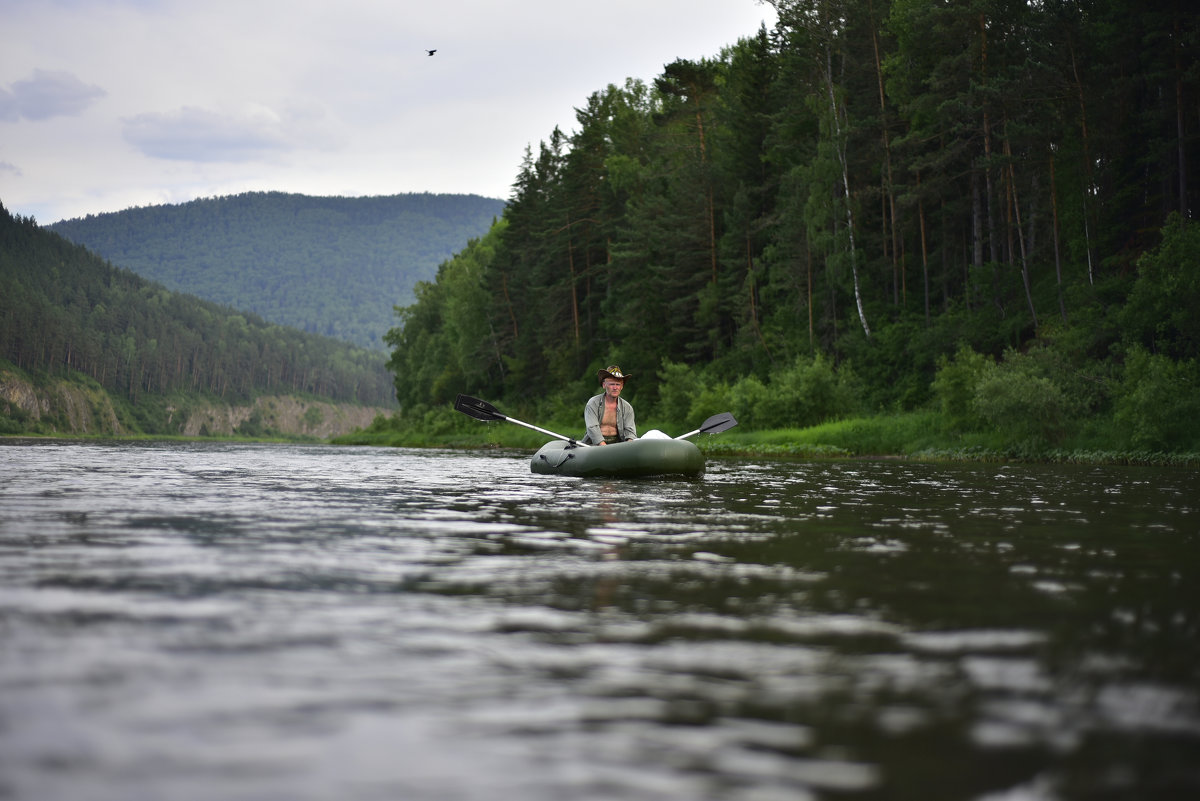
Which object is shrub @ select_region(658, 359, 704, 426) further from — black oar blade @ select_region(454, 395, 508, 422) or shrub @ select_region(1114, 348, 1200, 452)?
black oar blade @ select_region(454, 395, 508, 422)

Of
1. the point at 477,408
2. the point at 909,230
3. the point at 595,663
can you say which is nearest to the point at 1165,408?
the point at 477,408

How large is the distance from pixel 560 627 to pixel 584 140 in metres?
57.0

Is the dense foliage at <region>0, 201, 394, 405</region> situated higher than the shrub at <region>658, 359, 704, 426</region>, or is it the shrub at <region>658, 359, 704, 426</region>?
the dense foliage at <region>0, 201, 394, 405</region>

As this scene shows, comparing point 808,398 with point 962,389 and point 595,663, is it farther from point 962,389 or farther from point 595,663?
point 595,663

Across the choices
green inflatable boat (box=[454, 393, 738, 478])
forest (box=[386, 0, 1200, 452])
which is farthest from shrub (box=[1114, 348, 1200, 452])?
green inflatable boat (box=[454, 393, 738, 478])

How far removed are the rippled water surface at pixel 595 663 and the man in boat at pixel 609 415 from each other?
759 cm

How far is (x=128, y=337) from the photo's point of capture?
162500 mm

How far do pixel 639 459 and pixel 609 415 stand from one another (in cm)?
219

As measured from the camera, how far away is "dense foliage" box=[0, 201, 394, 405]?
466 ft

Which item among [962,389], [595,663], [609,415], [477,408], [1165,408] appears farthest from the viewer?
[962,389]

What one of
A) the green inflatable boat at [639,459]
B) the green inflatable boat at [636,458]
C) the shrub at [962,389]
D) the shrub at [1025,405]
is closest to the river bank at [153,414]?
the shrub at [962,389]

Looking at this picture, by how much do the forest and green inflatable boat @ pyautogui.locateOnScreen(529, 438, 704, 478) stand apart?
39.4 ft

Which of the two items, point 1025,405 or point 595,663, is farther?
point 1025,405

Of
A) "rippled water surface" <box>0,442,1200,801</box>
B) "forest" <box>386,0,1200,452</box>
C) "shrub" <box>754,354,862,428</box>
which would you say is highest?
"forest" <box>386,0,1200,452</box>
